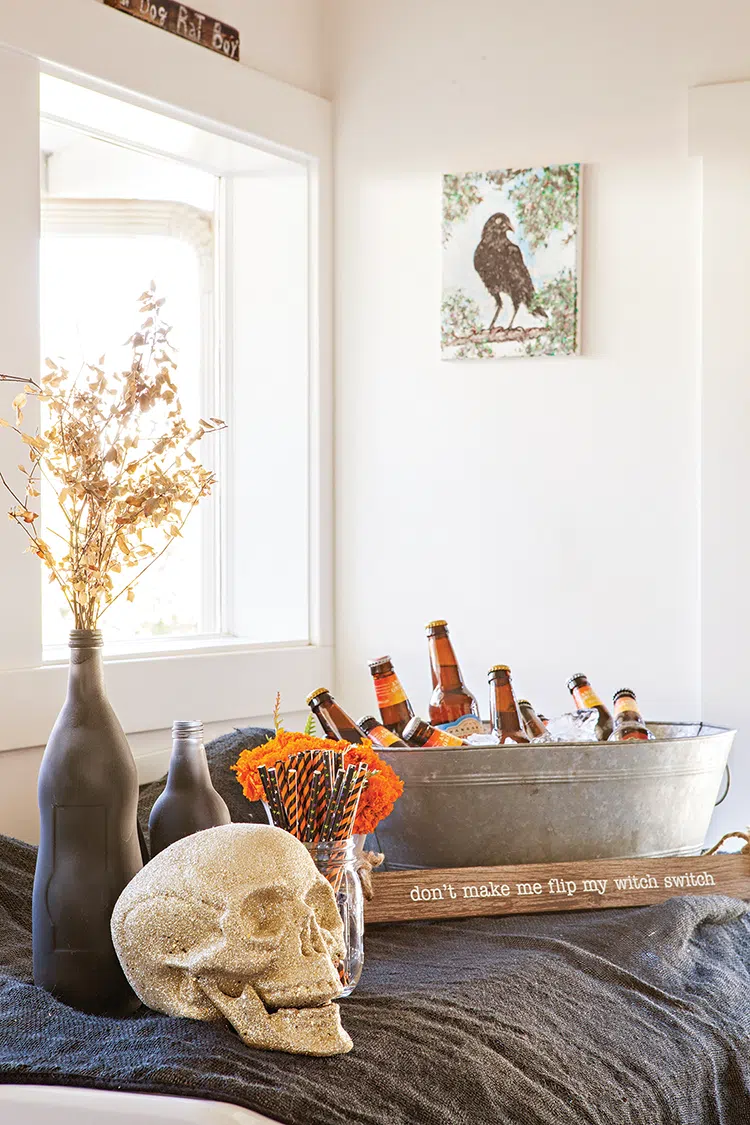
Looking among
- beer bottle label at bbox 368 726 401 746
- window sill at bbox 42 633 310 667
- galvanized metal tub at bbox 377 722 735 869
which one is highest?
window sill at bbox 42 633 310 667

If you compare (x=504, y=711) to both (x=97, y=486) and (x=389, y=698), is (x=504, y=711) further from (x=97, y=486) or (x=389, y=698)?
(x=97, y=486)

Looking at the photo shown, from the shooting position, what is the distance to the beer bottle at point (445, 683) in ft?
5.49

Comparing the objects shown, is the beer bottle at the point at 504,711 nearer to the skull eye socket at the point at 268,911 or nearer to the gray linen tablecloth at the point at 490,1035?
the gray linen tablecloth at the point at 490,1035

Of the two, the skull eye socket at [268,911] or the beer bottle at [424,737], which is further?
the beer bottle at [424,737]

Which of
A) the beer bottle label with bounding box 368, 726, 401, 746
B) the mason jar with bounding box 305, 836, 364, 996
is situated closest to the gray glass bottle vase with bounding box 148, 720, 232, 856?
→ the mason jar with bounding box 305, 836, 364, 996

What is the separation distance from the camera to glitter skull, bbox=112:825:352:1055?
0.89m

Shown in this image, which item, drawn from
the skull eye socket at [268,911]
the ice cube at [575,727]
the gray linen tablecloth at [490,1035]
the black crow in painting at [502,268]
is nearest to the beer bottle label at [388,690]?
the ice cube at [575,727]

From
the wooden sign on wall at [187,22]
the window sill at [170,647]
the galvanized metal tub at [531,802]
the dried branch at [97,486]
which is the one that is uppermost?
the wooden sign on wall at [187,22]

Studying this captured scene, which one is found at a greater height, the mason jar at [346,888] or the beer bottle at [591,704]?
the beer bottle at [591,704]

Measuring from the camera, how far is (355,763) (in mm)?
1112

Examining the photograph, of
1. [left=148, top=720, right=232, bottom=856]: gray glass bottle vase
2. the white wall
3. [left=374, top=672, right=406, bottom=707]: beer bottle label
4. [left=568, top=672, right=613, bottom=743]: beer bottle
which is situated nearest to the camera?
[left=148, top=720, right=232, bottom=856]: gray glass bottle vase

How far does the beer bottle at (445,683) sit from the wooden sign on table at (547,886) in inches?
12.5

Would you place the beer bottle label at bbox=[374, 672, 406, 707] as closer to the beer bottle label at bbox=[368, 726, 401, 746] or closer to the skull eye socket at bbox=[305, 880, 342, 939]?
the beer bottle label at bbox=[368, 726, 401, 746]

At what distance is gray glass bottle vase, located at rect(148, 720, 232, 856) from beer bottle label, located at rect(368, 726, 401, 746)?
1.23 ft
